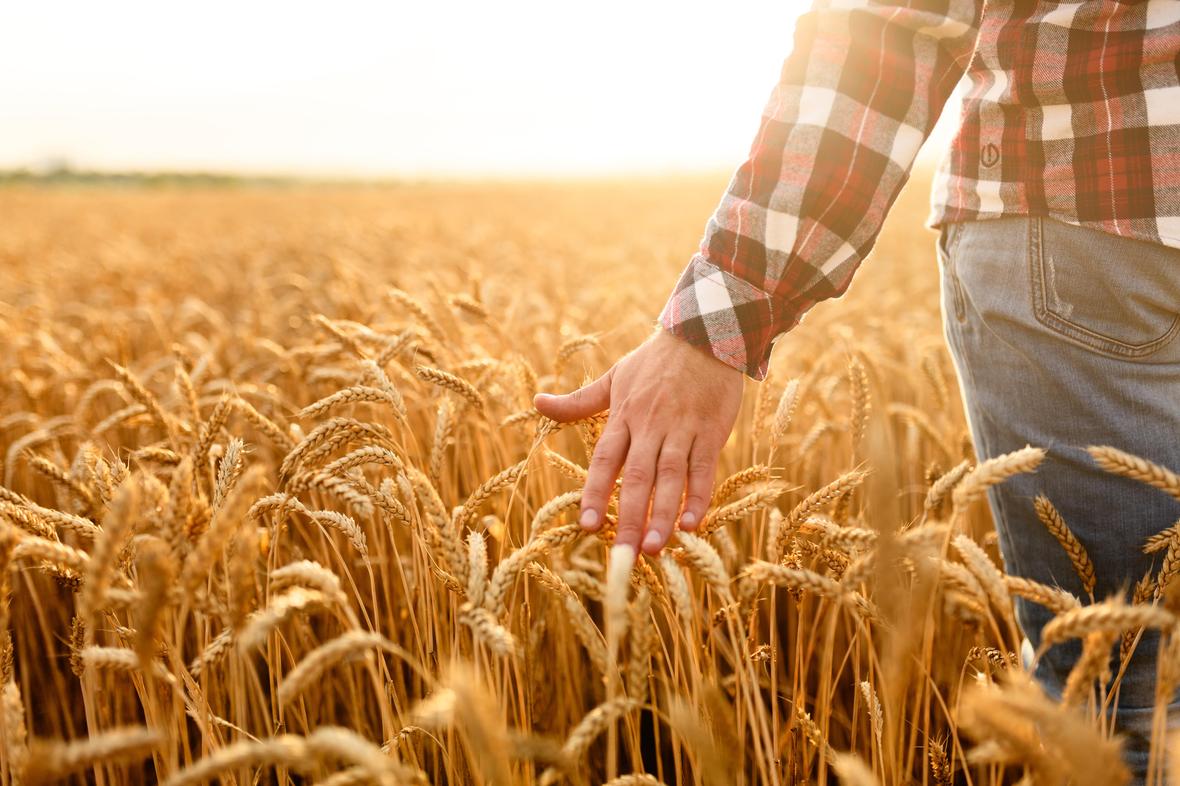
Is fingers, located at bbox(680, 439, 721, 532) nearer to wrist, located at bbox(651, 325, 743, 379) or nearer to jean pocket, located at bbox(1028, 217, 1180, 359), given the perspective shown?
wrist, located at bbox(651, 325, 743, 379)

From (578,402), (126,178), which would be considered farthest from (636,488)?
(126,178)

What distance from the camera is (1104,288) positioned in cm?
119

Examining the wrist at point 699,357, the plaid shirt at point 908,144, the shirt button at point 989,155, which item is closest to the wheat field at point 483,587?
the wrist at point 699,357

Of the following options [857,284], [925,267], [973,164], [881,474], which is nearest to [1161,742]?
[881,474]

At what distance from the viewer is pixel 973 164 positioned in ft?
4.39

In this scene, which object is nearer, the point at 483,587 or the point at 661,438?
the point at 483,587

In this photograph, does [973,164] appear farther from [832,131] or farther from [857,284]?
[857,284]

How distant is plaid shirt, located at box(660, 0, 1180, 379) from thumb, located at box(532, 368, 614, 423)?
156 millimetres

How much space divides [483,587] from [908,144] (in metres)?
1.00

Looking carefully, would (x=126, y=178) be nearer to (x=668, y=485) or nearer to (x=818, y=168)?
(x=818, y=168)

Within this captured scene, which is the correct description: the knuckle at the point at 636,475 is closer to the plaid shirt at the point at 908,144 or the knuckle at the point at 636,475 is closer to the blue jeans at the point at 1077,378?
the plaid shirt at the point at 908,144

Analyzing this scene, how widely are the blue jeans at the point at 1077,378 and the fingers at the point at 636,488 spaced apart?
611 mm

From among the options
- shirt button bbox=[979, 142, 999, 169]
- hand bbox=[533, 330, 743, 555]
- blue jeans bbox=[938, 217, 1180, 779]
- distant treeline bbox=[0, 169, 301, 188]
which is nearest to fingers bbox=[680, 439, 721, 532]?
hand bbox=[533, 330, 743, 555]

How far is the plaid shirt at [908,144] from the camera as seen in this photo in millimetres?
1166
